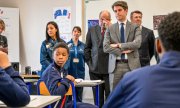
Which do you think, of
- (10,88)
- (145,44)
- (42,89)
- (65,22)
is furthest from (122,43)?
(65,22)

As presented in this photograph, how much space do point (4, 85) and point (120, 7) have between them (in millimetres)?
2281

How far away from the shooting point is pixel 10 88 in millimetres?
1583

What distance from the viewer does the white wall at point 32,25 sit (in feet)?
22.8

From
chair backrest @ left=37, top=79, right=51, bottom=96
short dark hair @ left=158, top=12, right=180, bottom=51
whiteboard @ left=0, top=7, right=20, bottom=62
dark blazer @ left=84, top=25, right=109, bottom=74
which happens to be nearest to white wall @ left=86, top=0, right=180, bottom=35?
dark blazer @ left=84, top=25, right=109, bottom=74

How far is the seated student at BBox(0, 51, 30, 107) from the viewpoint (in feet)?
5.18

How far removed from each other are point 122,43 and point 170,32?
95.7 inches

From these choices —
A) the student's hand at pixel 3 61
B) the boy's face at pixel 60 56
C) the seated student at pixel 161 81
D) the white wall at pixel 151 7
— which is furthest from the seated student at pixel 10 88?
the white wall at pixel 151 7

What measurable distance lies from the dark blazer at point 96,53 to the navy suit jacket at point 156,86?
3314 mm

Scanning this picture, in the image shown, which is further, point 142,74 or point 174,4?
point 174,4

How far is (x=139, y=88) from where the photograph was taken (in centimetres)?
104

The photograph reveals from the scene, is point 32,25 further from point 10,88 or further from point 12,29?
point 10,88

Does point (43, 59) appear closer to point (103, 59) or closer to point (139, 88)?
point (103, 59)

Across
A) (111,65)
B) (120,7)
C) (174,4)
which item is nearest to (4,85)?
(111,65)

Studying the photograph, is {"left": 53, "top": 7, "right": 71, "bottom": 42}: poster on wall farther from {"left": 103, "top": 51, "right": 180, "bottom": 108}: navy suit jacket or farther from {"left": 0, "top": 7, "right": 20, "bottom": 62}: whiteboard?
{"left": 103, "top": 51, "right": 180, "bottom": 108}: navy suit jacket
